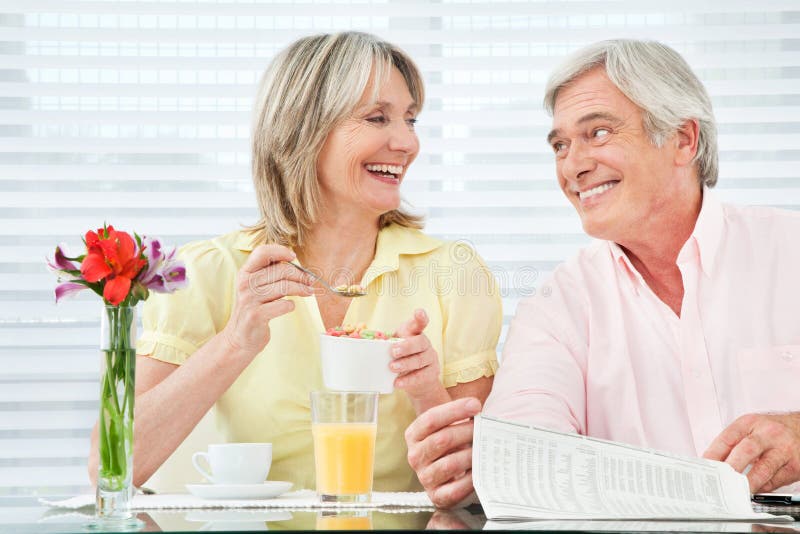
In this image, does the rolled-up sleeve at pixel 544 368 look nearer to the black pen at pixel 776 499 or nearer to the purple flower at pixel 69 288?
the black pen at pixel 776 499

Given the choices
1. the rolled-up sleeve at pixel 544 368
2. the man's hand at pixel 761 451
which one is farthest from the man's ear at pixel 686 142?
the man's hand at pixel 761 451

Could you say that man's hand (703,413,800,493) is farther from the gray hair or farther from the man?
the gray hair

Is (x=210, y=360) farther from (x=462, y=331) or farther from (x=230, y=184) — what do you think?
(x=230, y=184)

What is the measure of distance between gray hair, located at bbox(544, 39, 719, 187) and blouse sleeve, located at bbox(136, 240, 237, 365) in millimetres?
830

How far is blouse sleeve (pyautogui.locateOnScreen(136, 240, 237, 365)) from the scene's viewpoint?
184 centimetres

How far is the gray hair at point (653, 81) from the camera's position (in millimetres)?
1888

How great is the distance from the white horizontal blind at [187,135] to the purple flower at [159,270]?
1.39m

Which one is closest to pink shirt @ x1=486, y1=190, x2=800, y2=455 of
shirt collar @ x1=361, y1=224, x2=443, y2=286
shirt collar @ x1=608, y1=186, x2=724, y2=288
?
shirt collar @ x1=608, y1=186, x2=724, y2=288

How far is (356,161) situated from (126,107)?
983 mm

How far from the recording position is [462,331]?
192 centimetres

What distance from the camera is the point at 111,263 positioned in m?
1.17

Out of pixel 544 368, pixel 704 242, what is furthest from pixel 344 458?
pixel 704 242

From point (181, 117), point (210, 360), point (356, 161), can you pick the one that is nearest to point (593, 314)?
point (356, 161)

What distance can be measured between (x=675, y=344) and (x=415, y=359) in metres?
0.61
